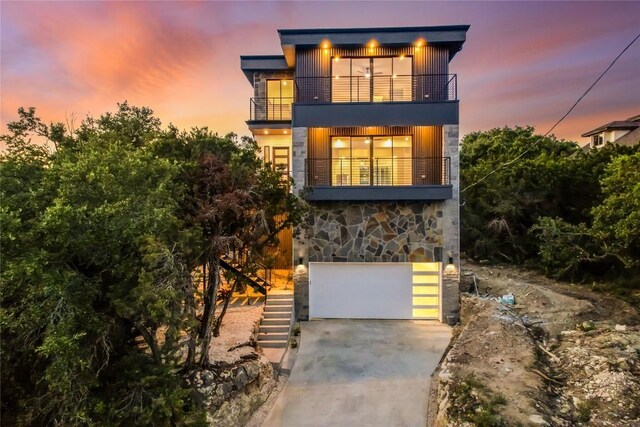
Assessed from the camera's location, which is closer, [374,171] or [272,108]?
[374,171]

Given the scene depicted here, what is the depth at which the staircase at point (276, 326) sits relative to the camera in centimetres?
920

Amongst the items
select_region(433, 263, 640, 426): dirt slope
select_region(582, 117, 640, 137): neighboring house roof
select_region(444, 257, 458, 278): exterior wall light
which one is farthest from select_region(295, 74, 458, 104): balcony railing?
select_region(582, 117, 640, 137): neighboring house roof

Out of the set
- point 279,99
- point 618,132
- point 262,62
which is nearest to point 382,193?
point 279,99

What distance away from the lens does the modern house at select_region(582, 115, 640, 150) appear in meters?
24.2

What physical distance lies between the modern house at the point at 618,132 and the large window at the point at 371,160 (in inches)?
810

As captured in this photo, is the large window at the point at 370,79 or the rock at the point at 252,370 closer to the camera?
the rock at the point at 252,370

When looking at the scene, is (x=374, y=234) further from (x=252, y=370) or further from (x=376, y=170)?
(x=252, y=370)

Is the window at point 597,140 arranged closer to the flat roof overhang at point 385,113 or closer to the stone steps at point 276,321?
the flat roof overhang at point 385,113

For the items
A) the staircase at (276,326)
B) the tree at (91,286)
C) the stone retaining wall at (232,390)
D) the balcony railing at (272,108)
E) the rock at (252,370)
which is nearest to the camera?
the tree at (91,286)

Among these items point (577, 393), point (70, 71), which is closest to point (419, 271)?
point (577, 393)

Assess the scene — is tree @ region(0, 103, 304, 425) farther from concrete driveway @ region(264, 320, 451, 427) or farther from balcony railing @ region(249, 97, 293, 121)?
balcony railing @ region(249, 97, 293, 121)

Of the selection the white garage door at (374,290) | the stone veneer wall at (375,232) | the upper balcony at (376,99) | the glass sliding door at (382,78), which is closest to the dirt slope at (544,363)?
the white garage door at (374,290)

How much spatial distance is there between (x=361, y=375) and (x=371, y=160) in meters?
7.43

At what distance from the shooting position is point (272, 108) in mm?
15359
